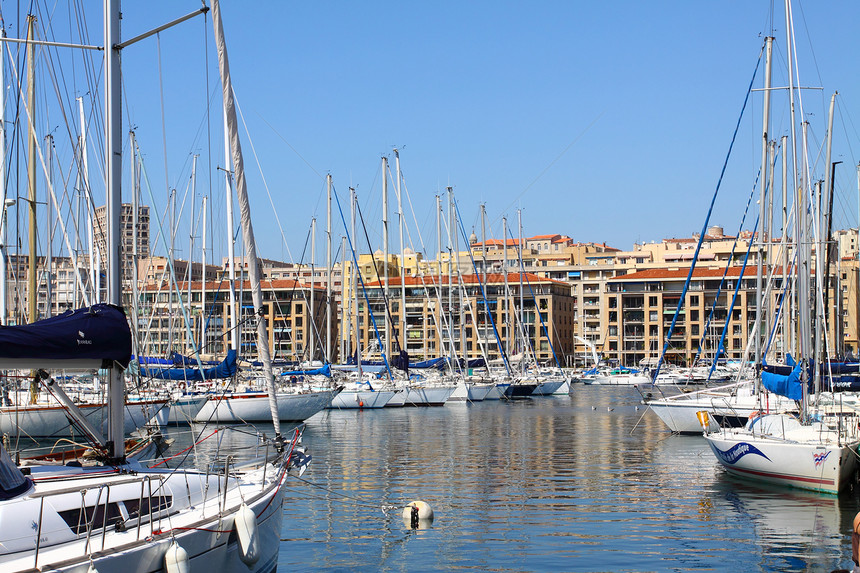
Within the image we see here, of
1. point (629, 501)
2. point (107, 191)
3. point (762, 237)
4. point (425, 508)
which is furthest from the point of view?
point (762, 237)

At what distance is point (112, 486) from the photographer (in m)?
11.5

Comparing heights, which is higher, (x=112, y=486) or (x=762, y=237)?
(x=762, y=237)

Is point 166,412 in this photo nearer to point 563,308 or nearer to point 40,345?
point 40,345

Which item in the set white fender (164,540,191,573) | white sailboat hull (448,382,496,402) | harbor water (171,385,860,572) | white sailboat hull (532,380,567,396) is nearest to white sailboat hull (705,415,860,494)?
harbor water (171,385,860,572)

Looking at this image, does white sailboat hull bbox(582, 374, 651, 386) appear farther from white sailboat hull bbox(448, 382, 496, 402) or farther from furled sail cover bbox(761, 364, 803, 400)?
furled sail cover bbox(761, 364, 803, 400)

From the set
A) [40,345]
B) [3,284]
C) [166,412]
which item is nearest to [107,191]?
[40,345]

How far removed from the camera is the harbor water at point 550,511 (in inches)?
629

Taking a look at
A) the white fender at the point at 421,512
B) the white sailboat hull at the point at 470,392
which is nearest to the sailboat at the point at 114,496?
the white fender at the point at 421,512

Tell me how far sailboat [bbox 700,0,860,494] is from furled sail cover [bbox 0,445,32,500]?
16.8 meters

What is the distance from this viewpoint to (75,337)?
12.0 metres

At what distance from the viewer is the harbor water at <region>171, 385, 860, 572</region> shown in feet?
52.4

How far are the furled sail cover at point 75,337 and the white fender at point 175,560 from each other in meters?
3.00

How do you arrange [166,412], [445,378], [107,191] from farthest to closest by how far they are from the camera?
[445,378] → [166,412] → [107,191]

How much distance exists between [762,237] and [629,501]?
1460 cm
